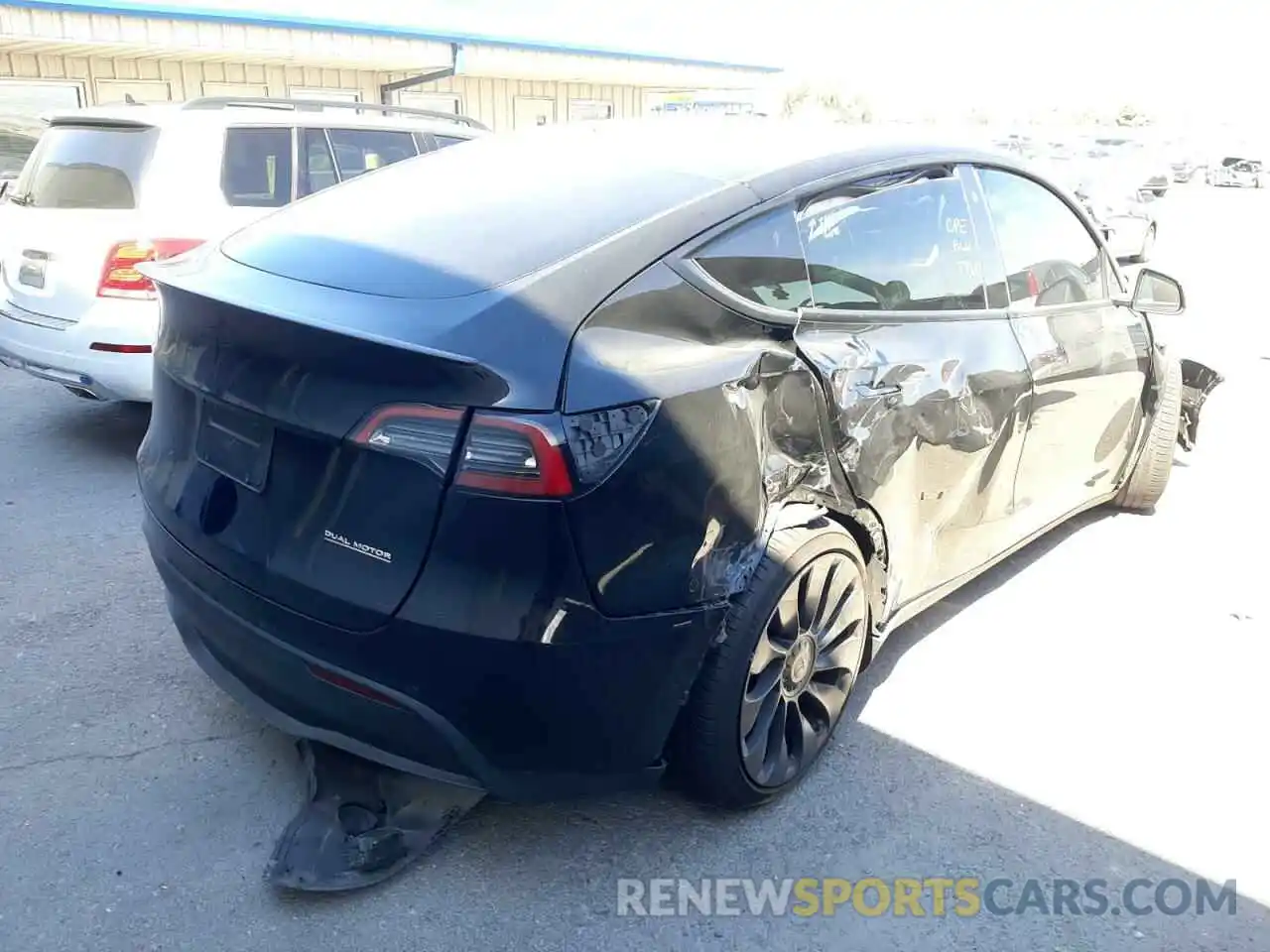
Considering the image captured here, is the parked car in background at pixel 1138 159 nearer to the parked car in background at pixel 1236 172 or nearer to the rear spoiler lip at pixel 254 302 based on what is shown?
the parked car in background at pixel 1236 172

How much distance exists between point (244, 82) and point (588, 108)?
20.9 ft

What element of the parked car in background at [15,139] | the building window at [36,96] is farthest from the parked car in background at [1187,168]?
the parked car in background at [15,139]

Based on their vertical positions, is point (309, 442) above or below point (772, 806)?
above

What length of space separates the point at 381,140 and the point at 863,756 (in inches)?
207

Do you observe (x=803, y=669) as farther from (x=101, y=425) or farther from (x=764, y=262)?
(x=101, y=425)

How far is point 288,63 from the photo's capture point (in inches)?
548

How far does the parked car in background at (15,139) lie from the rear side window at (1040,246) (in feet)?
38.7

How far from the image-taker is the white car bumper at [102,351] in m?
4.73

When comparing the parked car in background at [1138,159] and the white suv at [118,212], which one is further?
the parked car in background at [1138,159]

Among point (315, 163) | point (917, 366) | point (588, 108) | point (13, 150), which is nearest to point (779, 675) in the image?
point (917, 366)

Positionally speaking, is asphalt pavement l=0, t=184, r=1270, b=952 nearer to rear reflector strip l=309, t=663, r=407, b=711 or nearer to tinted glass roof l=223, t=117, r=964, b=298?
rear reflector strip l=309, t=663, r=407, b=711

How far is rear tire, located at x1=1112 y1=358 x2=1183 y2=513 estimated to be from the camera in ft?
14.7

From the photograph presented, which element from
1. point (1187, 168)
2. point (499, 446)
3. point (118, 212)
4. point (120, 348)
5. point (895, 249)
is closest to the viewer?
point (499, 446)

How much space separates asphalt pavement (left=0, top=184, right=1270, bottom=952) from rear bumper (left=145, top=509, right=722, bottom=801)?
0.33 m
